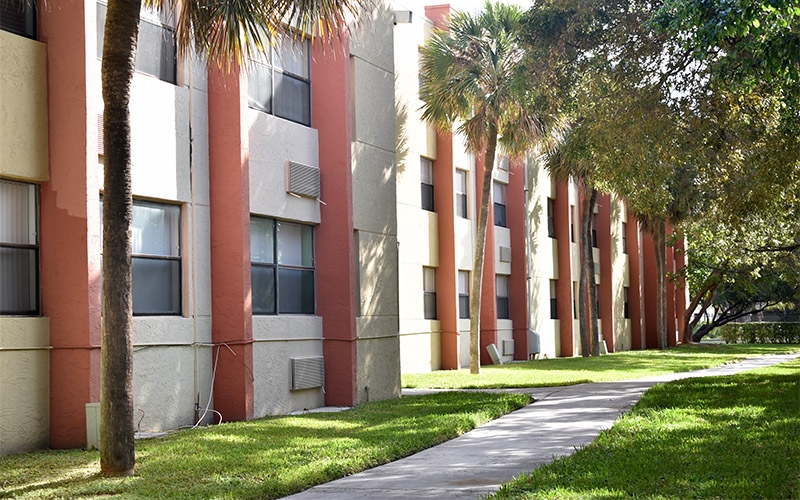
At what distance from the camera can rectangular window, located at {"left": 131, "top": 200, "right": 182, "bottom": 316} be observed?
13555 millimetres

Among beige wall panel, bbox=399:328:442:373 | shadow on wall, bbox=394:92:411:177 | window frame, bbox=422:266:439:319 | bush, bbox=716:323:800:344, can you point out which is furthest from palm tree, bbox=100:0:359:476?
bush, bbox=716:323:800:344

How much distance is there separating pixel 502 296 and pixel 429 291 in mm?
5617

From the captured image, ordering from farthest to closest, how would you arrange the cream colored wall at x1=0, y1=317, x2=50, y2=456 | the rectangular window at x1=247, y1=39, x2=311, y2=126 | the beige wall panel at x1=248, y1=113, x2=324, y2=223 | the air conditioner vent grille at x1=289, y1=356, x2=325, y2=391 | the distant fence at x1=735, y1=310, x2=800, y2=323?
the distant fence at x1=735, y1=310, x2=800, y2=323
the air conditioner vent grille at x1=289, y1=356, x2=325, y2=391
the rectangular window at x1=247, y1=39, x2=311, y2=126
the beige wall panel at x1=248, y1=113, x2=324, y2=223
the cream colored wall at x1=0, y1=317, x2=50, y2=456

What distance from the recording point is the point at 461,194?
3070 centimetres

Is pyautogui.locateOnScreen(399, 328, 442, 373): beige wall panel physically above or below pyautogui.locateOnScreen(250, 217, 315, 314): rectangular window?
below

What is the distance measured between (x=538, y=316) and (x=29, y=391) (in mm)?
26044

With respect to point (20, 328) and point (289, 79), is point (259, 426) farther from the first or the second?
point (289, 79)

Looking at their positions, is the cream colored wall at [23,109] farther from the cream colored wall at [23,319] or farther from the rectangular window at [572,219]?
the rectangular window at [572,219]

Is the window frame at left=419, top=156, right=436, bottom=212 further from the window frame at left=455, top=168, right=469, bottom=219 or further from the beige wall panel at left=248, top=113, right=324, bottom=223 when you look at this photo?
the beige wall panel at left=248, top=113, right=324, bottom=223

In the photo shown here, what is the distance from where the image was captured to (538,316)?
35.9m

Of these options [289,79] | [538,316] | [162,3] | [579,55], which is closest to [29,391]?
[162,3]

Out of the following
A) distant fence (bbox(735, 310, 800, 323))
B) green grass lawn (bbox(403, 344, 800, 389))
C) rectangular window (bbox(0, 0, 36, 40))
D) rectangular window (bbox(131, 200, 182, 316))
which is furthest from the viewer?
distant fence (bbox(735, 310, 800, 323))

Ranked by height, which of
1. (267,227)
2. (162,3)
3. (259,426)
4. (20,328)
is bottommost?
(259,426)

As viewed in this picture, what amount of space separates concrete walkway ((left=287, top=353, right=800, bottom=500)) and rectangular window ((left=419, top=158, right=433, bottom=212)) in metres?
12.4
